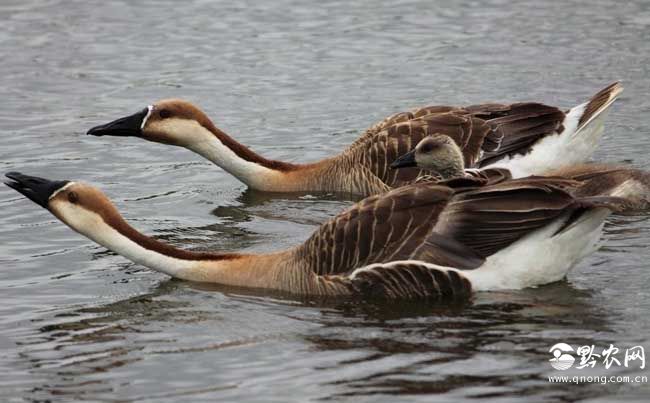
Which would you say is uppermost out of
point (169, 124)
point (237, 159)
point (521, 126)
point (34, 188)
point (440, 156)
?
point (34, 188)

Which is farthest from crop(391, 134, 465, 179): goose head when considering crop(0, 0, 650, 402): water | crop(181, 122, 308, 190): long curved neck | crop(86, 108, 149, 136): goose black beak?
crop(86, 108, 149, 136): goose black beak

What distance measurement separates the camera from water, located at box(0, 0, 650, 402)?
836 centimetres

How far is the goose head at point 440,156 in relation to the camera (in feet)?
38.2

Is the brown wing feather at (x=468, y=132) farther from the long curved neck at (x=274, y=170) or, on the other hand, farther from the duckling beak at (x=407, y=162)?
the duckling beak at (x=407, y=162)

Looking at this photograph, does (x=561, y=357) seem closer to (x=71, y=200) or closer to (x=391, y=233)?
(x=391, y=233)

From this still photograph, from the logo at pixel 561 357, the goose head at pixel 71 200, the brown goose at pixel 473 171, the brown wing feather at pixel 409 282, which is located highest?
the goose head at pixel 71 200

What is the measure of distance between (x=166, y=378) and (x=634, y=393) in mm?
2962

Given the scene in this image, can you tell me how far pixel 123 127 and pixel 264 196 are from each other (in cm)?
184

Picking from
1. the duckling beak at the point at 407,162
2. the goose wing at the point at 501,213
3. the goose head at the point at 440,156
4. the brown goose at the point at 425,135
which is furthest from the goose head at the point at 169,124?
the goose wing at the point at 501,213

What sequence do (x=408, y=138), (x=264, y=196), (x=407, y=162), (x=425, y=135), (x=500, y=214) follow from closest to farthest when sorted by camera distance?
(x=500, y=214)
(x=407, y=162)
(x=425, y=135)
(x=408, y=138)
(x=264, y=196)

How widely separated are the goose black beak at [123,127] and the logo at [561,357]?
6162 millimetres

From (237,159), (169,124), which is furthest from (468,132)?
→ (169,124)

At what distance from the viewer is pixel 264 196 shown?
1414 centimetres

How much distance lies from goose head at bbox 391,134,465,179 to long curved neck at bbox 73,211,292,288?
1988mm
